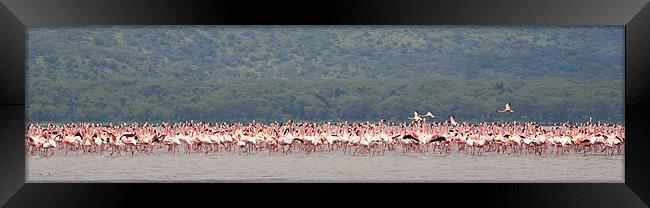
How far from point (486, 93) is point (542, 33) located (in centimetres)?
608

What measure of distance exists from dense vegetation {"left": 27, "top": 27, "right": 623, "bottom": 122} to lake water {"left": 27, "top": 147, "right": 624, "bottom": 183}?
19.9 meters

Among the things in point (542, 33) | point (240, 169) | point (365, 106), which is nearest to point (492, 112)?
point (365, 106)

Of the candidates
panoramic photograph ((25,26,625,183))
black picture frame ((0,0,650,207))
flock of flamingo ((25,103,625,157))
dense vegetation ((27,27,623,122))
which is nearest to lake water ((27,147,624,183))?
flock of flamingo ((25,103,625,157))

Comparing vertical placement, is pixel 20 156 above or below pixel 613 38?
below

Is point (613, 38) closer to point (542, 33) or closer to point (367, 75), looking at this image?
point (542, 33)

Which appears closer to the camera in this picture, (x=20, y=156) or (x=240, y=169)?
(x=20, y=156)

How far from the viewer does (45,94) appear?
3809 cm

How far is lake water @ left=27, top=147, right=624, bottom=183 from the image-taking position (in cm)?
1321

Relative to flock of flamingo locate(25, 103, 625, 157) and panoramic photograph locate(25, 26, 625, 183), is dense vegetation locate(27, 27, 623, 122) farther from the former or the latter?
flock of flamingo locate(25, 103, 625, 157)
